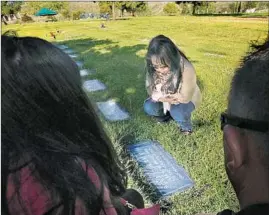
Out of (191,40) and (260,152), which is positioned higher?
(260,152)

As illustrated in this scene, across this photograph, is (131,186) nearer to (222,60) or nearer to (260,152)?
(222,60)

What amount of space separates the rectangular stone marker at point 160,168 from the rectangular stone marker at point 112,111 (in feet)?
0.57

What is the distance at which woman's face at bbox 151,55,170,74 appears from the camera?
1809 millimetres

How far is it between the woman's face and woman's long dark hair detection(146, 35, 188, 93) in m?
0.01

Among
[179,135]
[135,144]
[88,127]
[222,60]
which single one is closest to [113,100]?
[135,144]

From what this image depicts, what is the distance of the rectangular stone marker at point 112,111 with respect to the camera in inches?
79.9

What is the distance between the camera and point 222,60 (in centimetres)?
202

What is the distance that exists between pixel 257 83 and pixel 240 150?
12 cm

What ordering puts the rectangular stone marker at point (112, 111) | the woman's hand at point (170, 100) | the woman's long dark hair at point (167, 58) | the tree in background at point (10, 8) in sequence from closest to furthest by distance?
the tree in background at point (10, 8) < the woman's long dark hair at point (167, 58) < the woman's hand at point (170, 100) < the rectangular stone marker at point (112, 111)

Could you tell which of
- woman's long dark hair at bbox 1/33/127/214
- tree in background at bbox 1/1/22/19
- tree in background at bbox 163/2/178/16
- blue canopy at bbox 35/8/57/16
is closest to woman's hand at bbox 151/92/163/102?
tree in background at bbox 163/2/178/16

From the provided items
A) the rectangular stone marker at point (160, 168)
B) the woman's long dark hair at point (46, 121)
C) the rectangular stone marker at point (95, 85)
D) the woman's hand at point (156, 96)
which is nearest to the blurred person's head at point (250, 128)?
the woman's long dark hair at point (46, 121)

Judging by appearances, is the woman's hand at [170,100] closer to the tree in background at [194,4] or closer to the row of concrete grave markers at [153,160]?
the row of concrete grave markers at [153,160]

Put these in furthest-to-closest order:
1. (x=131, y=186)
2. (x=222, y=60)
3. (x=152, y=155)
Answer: (x=222, y=60) → (x=152, y=155) → (x=131, y=186)

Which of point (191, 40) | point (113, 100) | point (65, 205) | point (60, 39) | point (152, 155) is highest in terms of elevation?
point (65, 205)
